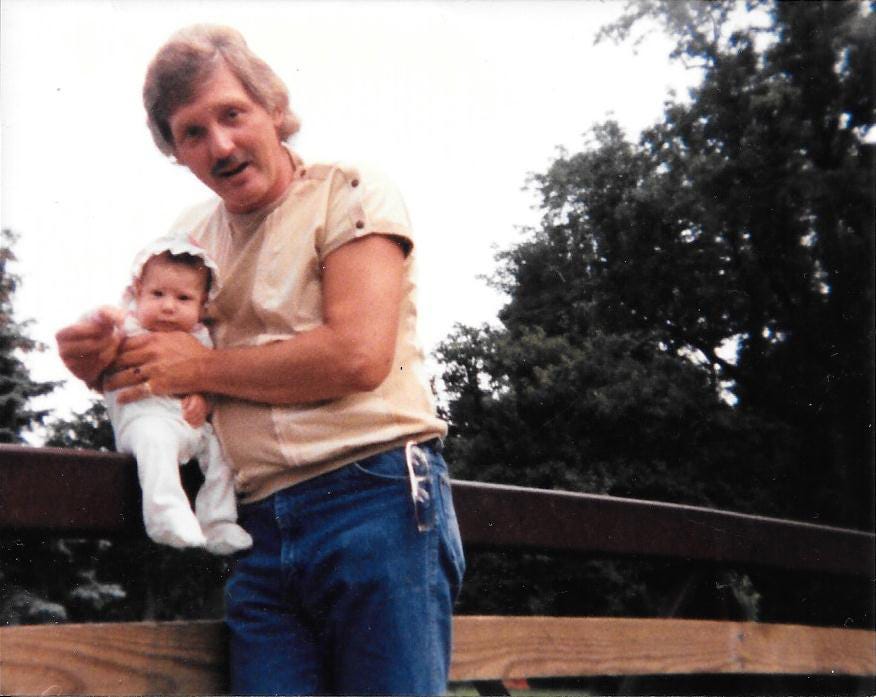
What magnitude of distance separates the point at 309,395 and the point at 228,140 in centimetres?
43

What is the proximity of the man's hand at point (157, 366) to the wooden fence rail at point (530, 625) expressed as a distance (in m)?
0.13

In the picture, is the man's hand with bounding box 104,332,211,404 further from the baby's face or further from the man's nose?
the man's nose

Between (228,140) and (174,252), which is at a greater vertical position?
(228,140)

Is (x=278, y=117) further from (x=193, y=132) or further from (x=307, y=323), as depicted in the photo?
(x=307, y=323)

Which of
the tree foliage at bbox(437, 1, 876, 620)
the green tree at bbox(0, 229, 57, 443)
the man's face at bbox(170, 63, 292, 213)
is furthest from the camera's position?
the tree foliage at bbox(437, 1, 876, 620)

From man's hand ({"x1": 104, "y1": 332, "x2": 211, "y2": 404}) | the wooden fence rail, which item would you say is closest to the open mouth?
man's hand ({"x1": 104, "y1": 332, "x2": 211, "y2": 404})

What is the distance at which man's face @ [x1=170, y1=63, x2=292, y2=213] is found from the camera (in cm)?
157

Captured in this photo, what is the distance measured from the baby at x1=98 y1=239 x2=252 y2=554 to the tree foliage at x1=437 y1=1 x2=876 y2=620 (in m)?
6.16

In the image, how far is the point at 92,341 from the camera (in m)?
1.54

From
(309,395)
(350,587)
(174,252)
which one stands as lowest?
(350,587)

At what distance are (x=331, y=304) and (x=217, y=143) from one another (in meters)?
0.33

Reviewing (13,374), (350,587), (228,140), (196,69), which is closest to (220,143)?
(228,140)

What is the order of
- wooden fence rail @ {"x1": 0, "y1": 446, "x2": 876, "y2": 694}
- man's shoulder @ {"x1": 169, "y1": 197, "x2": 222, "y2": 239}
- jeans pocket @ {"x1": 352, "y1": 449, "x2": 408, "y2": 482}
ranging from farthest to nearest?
man's shoulder @ {"x1": 169, "y1": 197, "x2": 222, "y2": 239}, jeans pocket @ {"x1": 352, "y1": 449, "x2": 408, "y2": 482}, wooden fence rail @ {"x1": 0, "y1": 446, "x2": 876, "y2": 694}

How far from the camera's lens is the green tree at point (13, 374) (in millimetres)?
3764
